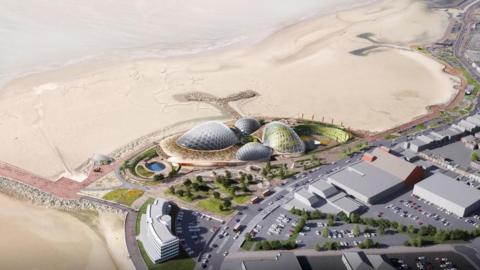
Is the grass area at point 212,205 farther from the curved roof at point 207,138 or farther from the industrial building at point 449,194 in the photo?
the industrial building at point 449,194

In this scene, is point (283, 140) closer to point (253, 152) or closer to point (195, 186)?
point (253, 152)

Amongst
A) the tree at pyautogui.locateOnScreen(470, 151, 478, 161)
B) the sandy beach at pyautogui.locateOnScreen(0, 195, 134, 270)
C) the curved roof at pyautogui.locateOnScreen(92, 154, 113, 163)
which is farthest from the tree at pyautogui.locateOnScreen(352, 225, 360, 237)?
the curved roof at pyautogui.locateOnScreen(92, 154, 113, 163)

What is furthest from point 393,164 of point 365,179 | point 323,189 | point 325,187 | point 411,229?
point 411,229

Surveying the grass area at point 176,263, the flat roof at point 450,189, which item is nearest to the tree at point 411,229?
the flat roof at point 450,189

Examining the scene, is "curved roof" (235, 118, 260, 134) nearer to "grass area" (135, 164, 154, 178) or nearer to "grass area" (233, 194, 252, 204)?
"grass area" (233, 194, 252, 204)

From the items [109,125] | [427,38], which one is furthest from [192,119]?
[427,38]

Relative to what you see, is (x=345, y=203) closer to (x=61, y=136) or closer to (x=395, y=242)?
(x=395, y=242)
